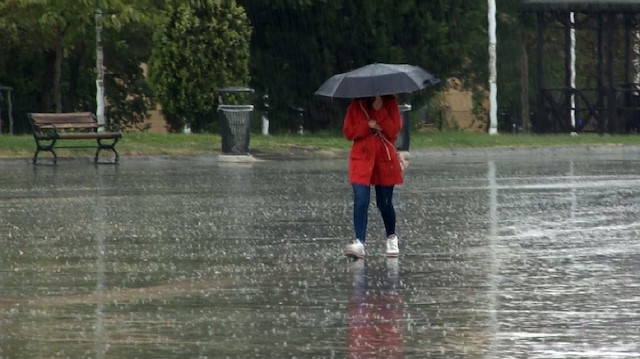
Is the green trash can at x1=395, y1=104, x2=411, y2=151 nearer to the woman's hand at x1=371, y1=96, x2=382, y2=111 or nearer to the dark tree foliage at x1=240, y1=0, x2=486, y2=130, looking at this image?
the dark tree foliage at x1=240, y1=0, x2=486, y2=130

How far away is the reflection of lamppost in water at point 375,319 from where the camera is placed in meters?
10.0

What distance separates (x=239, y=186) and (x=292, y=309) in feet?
45.9

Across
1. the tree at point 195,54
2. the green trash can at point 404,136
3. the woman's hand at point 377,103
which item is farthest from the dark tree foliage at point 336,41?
the woman's hand at point 377,103

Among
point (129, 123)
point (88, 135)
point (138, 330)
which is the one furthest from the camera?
point (129, 123)

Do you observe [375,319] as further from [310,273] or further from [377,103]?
[377,103]

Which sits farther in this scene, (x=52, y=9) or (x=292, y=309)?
(x=52, y=9)

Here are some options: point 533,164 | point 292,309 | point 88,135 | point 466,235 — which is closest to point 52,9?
point 88,135

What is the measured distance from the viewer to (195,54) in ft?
136

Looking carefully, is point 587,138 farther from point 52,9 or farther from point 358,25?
point 52,9

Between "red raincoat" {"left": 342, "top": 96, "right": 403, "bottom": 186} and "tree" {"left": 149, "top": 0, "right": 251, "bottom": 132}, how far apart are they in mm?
25921

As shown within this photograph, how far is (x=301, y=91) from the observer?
157ft

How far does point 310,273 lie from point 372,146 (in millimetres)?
1695

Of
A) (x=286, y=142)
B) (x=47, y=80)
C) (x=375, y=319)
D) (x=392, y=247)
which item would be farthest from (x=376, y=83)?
(x=47, y=80)

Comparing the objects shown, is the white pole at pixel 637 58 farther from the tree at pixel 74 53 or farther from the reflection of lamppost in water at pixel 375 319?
the reflection of lamppost in water at pixel 375 319
